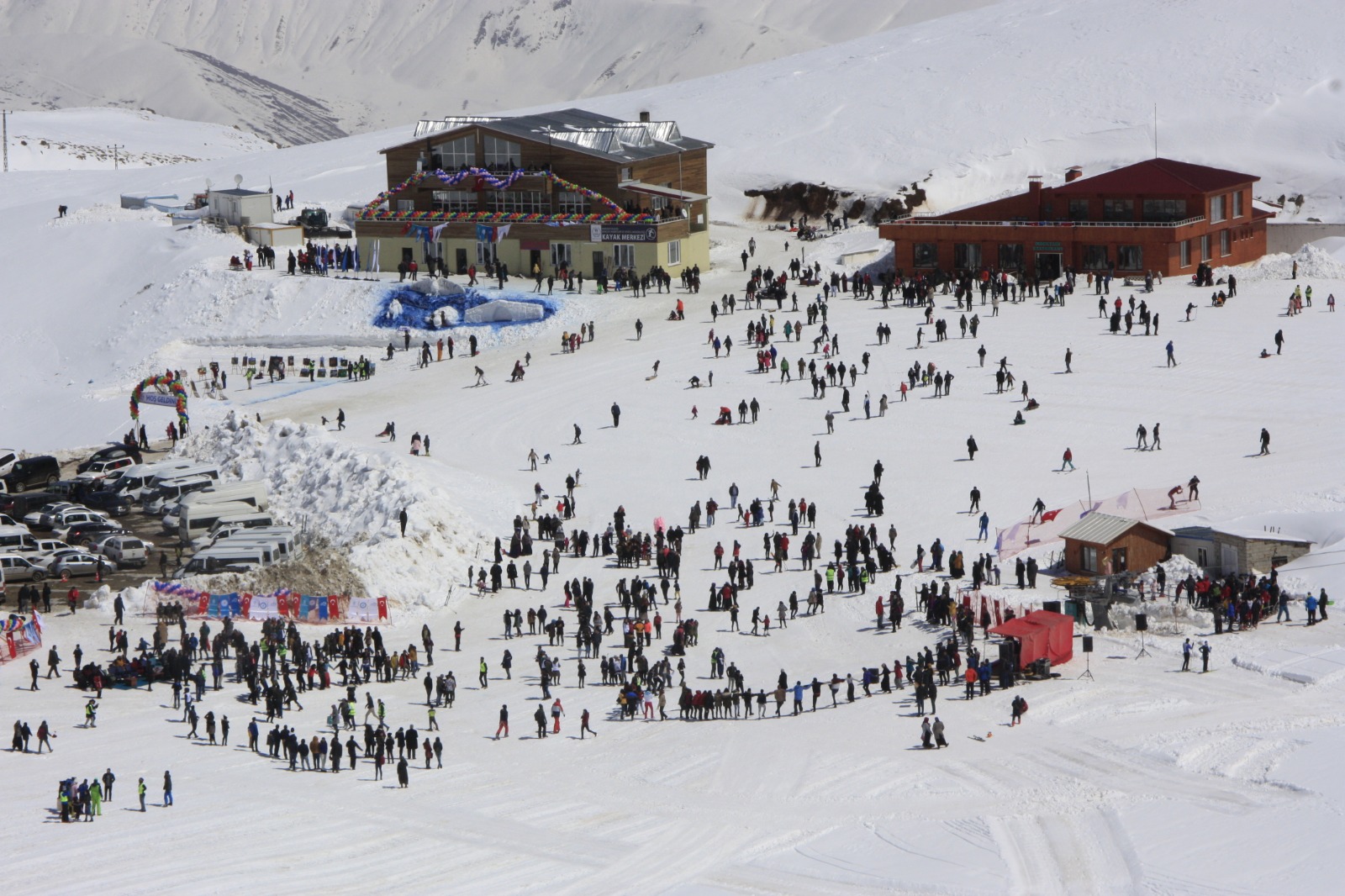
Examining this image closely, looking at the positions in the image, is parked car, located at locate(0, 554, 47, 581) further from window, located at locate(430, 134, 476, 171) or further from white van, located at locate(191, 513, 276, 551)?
window, located at locate(430, 134, 476, 171)

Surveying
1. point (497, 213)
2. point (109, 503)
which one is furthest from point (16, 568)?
point (497, 213)

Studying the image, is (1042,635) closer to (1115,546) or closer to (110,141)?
(1115,546)

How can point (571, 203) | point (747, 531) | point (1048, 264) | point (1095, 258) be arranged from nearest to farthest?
point (747, 531)
point (1095, 258)
point (1048, 264)
point (571, 203)

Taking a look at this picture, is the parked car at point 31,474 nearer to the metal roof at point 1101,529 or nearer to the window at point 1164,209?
the metal roof at point 1101,529

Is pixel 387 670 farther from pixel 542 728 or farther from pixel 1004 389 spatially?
pixel 1004 389

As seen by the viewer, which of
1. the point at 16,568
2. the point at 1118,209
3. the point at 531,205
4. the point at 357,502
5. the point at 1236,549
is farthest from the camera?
the point at 531,205

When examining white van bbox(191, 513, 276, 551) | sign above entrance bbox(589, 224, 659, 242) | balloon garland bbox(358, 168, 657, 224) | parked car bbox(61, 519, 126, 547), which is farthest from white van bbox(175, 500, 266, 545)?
balloon garland bbox(358, 168, 657, 224)

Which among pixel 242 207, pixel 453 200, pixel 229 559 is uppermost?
pixel 242 207
